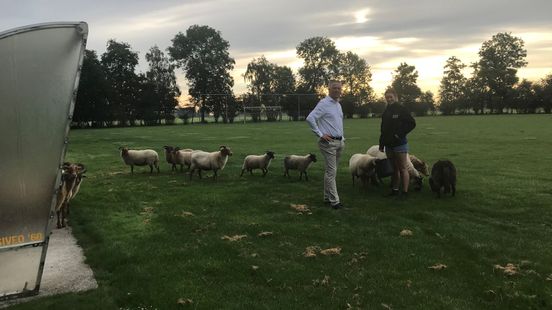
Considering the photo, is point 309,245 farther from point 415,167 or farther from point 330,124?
point 415,167

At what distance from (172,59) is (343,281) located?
335 ft

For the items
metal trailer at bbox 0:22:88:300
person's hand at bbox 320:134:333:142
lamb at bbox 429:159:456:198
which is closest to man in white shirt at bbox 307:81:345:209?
person's hand at bbox 320:134:333:142

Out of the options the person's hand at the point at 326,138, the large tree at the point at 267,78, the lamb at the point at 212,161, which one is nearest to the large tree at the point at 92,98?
the large tree at the point at 267,78

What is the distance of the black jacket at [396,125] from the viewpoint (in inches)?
430

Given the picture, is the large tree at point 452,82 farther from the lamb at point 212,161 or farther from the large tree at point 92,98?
the lamb at point 212,161

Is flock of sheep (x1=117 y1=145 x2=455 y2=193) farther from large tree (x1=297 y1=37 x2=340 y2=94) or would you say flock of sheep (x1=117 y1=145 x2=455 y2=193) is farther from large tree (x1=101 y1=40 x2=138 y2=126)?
large tree (x1=297 y1=37 x2=340 y2=94)

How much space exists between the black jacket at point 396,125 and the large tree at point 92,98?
71982 mm

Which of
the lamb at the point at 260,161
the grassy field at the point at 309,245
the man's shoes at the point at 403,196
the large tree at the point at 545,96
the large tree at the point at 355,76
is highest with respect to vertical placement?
the large tree at the point at 355,76

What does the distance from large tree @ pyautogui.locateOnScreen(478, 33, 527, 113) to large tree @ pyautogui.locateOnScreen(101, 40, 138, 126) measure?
8788cm

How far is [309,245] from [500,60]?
130 metres

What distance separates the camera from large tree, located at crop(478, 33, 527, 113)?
114625 mm

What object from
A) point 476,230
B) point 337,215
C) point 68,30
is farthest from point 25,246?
point 476,230

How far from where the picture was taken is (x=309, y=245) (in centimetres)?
802

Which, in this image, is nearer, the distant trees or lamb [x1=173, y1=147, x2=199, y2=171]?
lamb [x1=173, y1=147, x2=199, y2=171]
